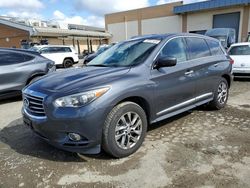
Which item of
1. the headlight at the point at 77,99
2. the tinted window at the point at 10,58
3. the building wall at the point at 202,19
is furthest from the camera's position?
the building wall at the point at 202,19

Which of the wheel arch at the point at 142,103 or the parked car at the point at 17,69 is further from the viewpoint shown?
the parked car at the point at 17,69

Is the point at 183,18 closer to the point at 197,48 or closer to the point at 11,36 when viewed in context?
the point at 11,36

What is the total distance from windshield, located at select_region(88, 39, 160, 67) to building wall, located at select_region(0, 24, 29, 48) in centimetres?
2933

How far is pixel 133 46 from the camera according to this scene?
432cm

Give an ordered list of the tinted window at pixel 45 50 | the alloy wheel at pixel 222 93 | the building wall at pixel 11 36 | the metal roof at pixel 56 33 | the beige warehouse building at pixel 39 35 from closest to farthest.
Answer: the alloy wheel at pixel 222 93
the tinted window at pixel 45 50
the metal roof at pixel 56 33
the beige warehouse building at pixel 39 35
the building wall at pixel 11 36

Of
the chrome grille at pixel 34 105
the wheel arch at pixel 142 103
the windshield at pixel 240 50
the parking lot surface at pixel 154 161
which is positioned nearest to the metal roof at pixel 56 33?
the windshield at pixel 240 50

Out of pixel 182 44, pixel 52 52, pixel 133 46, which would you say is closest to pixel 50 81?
pixel 133 46

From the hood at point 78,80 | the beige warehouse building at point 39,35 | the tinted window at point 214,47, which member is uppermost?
the beige warehouse building at point 39,35

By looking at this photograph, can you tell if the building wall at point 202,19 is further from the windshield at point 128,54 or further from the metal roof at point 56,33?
the windshield at point 128,54

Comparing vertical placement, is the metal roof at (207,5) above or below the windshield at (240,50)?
Result: above

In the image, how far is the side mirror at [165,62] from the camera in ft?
12.1

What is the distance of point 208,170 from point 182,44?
2.33 m

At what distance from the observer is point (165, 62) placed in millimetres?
3711

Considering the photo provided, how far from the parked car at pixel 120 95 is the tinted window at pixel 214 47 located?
446 mm
